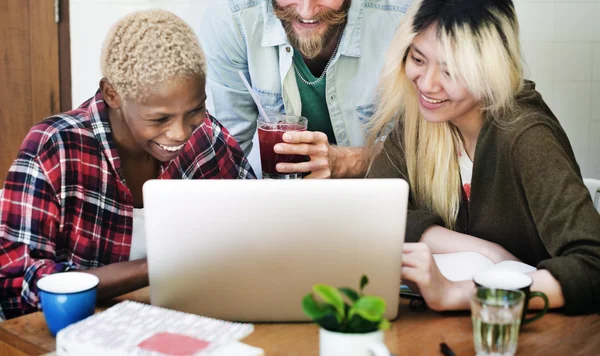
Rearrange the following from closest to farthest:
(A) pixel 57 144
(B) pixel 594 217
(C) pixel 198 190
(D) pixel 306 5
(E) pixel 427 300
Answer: (C) pixel 198 190 → (E) pixel 427 300 → (B) pixel 594 217 → (A) pixel 57 144 → (D) pixel 306 5

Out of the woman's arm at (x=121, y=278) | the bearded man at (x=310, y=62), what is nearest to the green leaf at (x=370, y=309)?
the woman's arm at (x=121, y=278)

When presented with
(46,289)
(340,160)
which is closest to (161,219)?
(46,289)

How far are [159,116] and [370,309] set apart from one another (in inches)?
42.6

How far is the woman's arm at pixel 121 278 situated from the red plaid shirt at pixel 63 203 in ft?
0.33

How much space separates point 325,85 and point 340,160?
0.27 metres

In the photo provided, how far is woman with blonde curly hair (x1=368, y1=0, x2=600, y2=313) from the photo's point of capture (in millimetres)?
1895

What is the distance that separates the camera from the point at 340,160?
252 centimetres

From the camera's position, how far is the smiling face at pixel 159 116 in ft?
6.57

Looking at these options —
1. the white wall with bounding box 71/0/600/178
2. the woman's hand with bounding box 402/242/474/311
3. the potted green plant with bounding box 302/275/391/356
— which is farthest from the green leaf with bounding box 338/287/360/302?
the white wall with bounding box 71/0/600/178

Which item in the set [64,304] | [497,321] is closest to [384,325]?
[497,321]

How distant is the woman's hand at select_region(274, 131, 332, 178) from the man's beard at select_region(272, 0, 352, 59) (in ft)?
1.11

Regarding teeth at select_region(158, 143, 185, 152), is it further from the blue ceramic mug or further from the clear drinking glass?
the blue ceramic mug

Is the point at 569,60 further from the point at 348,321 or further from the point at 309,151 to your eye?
the point at 348,321

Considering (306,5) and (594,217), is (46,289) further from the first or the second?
(306,5)
